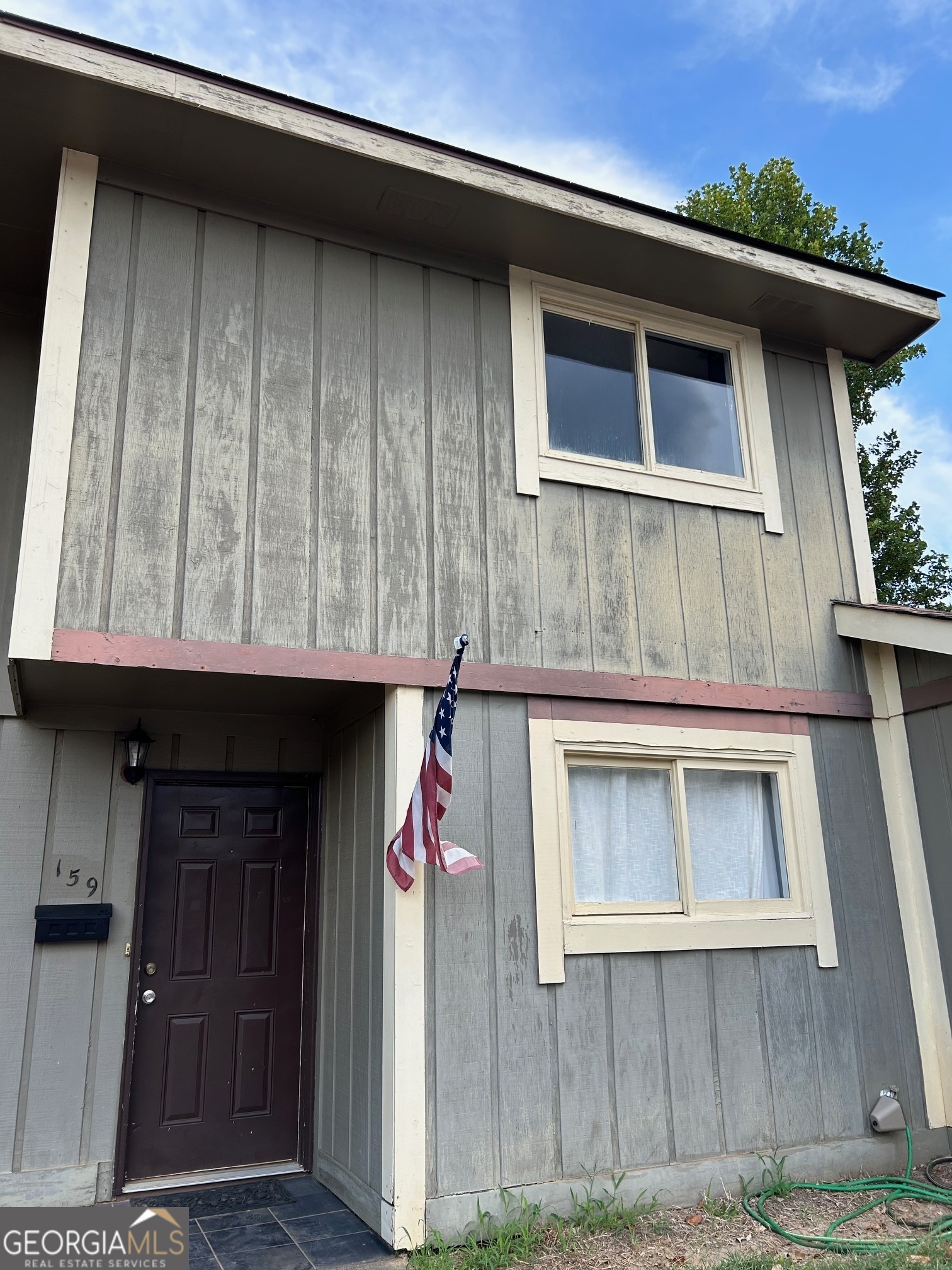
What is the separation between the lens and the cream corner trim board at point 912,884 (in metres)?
4.96

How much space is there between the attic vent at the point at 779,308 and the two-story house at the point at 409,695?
0.16ft

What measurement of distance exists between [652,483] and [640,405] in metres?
0.52

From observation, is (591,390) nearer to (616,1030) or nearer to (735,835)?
(735,835)

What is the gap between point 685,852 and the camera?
4770 mm

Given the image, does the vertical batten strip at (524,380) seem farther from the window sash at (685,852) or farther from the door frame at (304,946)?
the door frame at (304,946)

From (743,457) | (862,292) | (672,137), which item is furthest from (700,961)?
(672,137)

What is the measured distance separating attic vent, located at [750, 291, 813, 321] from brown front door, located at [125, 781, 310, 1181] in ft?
13.7

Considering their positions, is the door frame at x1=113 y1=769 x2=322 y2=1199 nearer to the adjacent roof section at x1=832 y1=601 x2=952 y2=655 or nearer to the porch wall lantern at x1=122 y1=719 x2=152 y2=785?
the porch wall lantern at x1=122 y1=719 x2=152 y2=785

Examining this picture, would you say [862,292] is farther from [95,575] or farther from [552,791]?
[95,575]

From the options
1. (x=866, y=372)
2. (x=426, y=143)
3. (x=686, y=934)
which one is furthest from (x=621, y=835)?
(x=866, y=372)

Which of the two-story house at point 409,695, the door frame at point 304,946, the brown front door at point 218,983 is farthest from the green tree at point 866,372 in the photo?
the brown front door at point 218,983

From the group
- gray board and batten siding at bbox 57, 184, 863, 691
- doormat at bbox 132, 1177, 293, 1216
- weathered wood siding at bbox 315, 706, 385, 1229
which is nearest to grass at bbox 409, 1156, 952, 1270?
weathered wood siding at bbox 315, 706, 385, 1229

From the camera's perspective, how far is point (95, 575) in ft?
12.7

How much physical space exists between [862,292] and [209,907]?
17.5 ft
